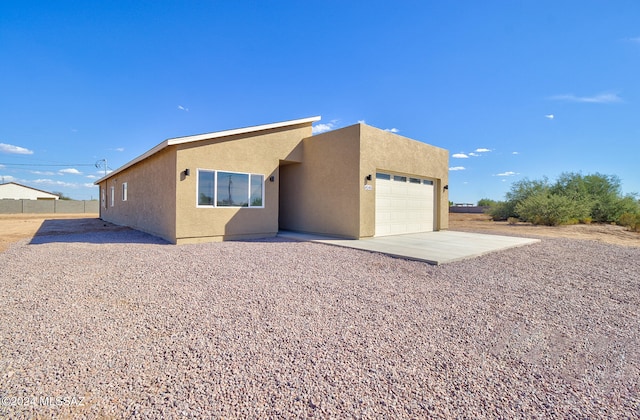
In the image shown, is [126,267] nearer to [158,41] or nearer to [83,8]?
[83,8]

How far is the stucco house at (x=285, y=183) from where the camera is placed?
8.59m

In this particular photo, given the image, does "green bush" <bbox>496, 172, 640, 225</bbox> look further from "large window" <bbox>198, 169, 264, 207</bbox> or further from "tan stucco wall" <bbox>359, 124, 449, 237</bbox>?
"large window" <bbox>198, 169, 264, 207</bbox>

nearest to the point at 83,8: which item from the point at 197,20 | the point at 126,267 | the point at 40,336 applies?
the point at 197,20

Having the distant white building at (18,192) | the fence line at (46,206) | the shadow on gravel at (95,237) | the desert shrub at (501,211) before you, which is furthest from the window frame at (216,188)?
the distant white building at (18,192)

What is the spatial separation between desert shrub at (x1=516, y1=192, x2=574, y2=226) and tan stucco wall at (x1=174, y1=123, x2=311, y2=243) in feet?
54.8

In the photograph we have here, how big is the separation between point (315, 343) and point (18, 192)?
192 ft

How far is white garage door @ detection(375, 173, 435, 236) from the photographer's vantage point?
33.5 ft

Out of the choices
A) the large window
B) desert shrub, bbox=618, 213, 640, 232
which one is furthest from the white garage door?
desert shrub, bbox=618, 213, 640, 232

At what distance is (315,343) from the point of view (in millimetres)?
2674

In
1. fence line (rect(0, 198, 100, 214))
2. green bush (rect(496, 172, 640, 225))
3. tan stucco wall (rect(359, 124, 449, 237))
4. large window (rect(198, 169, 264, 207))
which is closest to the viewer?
large window (rect(198, 169, 264, 207))

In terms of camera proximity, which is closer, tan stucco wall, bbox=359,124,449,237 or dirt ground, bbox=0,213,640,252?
tan stucco wall, bbox=359,124,449,237

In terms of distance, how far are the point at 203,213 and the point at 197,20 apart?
7.25m

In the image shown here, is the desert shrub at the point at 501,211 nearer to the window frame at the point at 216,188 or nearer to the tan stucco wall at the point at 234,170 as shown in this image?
the tan stucco wall at the point at 234,170

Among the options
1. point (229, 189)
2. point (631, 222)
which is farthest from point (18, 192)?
point (631, 222)
